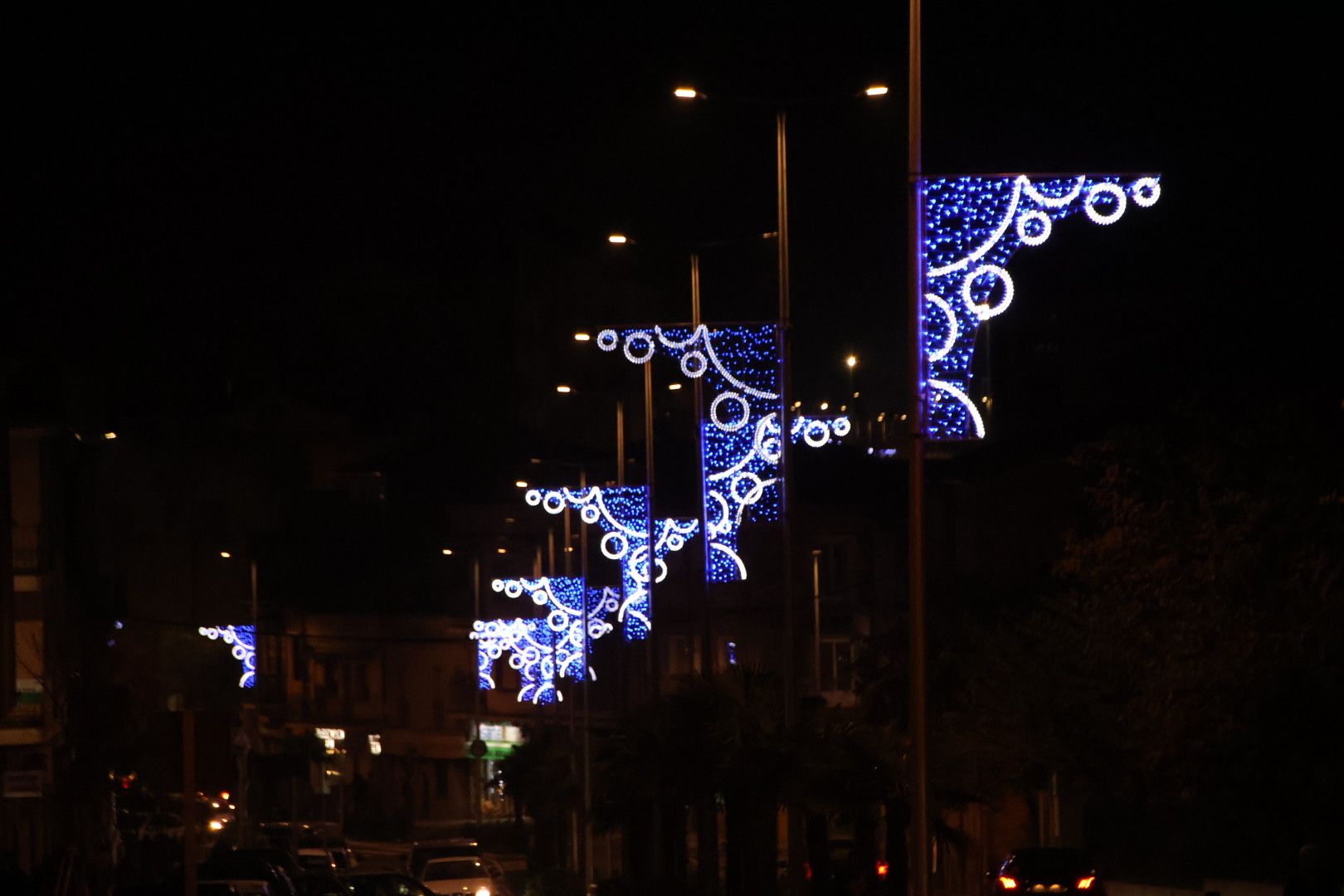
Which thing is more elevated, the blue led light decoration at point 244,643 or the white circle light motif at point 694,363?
the white circle light motif at point 694,363

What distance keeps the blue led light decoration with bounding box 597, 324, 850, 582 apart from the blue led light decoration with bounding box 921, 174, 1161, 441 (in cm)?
929

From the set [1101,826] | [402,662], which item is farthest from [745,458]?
[402,662]

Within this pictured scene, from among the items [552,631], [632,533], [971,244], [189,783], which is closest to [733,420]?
[632,533]

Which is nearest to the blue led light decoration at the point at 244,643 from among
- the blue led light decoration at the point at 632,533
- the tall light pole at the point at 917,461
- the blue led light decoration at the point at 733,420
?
the blue led light decoration at the point at 632,533

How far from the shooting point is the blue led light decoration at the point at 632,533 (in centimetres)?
3609

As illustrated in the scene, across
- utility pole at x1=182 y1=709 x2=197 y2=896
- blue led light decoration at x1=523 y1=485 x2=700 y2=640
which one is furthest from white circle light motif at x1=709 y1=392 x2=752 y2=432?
utility pole at x1=182 y1=709 x2=197 y2=896

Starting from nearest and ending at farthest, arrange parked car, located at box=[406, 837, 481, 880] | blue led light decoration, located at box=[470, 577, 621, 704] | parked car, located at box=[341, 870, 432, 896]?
1. parked car, located at box=[341, 870, 432, 896]
2. parked car, located at box=[406, 837, 481, 880]
3. blue led light decoration, located at box=[470, 577, 621, 704]

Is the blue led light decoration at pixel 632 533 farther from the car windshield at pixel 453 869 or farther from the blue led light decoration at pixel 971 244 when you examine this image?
the blue led light decoration at pixel 971 244

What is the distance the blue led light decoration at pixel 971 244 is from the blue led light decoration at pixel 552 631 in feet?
111

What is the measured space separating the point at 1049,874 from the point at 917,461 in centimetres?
1482

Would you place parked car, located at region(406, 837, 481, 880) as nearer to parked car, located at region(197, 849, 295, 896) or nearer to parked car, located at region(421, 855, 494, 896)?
parked car, located at region(421, 855, 494, 896)

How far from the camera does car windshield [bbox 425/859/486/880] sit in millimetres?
38531

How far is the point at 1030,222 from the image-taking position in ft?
58.0

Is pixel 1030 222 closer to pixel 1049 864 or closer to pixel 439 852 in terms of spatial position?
pixel 1049 864
